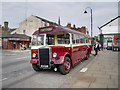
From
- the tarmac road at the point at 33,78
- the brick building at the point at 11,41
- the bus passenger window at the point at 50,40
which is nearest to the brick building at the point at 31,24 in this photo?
the brick building at the point at 11,41

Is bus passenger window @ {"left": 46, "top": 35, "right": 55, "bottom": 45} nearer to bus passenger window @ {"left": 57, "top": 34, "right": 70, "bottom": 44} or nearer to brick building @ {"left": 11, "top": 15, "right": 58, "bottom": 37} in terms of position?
bus passenger window @ {"left": 57, "top": 34, "right": 70, "bottom": 44}

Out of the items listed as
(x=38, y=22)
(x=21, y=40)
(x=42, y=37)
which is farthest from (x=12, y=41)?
(x=42, y=37)

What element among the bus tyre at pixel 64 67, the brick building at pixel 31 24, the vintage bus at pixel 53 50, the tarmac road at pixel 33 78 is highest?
the brick building at pixel 31 24

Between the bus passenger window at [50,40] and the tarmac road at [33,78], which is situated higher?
the bus passenger window at [50,40]

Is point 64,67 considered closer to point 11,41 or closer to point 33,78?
point 33,78

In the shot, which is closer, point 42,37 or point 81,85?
point 81,85

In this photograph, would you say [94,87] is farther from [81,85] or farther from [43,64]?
[43,64]

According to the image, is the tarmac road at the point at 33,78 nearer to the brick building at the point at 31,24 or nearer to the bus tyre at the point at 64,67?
the bus tyre at the point at 64,67

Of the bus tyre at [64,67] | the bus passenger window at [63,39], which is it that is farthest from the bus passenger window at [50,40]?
the bus tyre at [64,67]

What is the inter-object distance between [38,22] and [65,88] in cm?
3663

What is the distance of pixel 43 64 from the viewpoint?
555 cm

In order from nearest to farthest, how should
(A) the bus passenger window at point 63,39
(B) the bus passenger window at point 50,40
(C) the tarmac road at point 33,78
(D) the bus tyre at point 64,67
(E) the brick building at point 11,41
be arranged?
(C) the tarmac road at point 33,78, (D) the bus tyre at point 64,67, (A) the bus passenger window at point 63,39, (B) the bus passenger window at point 50,40, (E) the brick building at point 11,41

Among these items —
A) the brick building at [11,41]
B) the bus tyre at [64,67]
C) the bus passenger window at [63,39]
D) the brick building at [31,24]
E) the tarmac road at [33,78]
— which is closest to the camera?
the tarmac road at [33,78]

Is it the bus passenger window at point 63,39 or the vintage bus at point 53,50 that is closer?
the vintage bus at point 53,50
